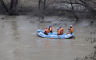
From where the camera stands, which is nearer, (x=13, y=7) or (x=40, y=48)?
(x=40, y=48)

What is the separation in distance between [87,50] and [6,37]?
20.4 feet

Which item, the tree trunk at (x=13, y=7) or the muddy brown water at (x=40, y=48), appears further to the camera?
the tree trunk at (x=13, y=7)

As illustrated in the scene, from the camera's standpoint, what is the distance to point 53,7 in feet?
61.3

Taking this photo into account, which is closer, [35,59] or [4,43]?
[35,59]

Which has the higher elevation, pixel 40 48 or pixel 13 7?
pixel 40 48

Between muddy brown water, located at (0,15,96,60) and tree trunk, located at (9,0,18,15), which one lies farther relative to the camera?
tree trunk, located at (9,0,18,15)

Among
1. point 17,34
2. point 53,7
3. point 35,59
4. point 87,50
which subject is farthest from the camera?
point 53,7

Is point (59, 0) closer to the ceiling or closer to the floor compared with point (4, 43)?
closer to the ceiling

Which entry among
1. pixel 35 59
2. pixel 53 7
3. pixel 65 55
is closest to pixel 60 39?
pixel 65 55

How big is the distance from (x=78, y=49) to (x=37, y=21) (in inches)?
428

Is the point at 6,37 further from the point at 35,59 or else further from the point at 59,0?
the point at 59,0

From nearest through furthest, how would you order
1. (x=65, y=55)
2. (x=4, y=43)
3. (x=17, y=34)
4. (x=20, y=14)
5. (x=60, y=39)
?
(x=65, y=55), (x=4, y=43), (x=60, y=39), (x=17, y=34), (x=20, y=14)

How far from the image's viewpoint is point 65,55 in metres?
9.99

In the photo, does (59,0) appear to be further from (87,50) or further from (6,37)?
(87,50)
